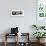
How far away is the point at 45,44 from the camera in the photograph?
18.8 feet

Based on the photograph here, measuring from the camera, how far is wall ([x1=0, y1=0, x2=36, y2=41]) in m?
6.16

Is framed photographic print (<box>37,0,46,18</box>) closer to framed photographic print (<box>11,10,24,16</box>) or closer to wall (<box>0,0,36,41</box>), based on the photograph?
wall (<box>0,0,36,41</box>)

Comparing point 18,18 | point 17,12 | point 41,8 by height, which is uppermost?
point 41,8

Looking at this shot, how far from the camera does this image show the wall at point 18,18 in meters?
Result: 6.16

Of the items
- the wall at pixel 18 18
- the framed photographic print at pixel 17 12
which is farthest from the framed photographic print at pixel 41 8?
the framed photographic print at pixel 17 12

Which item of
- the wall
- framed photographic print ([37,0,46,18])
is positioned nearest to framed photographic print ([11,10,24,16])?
the wall

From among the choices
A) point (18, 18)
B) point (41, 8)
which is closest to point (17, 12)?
point (18, 18)

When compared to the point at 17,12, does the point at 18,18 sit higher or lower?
lower

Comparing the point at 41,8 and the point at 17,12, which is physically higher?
the point at 41,8

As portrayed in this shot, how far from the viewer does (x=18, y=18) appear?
20.4 feet

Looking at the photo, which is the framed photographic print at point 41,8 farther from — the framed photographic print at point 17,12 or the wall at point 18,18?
the framed photographic print at point 17,12

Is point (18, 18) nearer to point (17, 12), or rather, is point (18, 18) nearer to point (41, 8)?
point (17, 12)

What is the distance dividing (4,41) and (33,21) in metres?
1.43

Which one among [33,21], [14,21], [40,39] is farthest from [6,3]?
[40,39]
